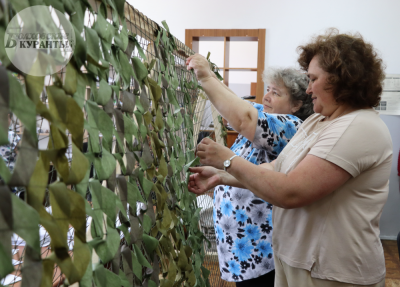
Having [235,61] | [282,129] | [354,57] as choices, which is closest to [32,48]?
[354,57]

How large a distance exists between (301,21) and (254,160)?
3080 mm

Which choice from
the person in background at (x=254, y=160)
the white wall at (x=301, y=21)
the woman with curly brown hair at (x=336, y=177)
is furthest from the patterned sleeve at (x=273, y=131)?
the white wall at (x=301, y=21)

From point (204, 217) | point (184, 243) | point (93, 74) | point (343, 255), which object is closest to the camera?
point (93, 74)

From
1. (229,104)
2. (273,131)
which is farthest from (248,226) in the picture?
(229,104)

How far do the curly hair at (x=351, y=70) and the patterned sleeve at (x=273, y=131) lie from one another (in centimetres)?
27

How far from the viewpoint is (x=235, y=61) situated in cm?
393

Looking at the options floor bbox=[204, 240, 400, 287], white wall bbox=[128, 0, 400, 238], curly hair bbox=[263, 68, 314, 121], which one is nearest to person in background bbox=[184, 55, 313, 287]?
curly hair bbox=[263, 68, 314, 121]

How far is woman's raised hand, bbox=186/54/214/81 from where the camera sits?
3.34 feet

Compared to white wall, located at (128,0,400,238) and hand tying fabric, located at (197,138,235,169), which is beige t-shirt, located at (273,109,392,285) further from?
white wall, located at (128,0,400,238)

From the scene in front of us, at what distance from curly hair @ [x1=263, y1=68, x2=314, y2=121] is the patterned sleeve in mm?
205

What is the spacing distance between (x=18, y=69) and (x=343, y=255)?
91 centimetres

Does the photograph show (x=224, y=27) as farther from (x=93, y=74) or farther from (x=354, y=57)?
(x=93, y=74)

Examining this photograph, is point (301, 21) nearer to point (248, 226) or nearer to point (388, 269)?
point (388, 269)

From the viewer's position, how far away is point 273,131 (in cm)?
119
